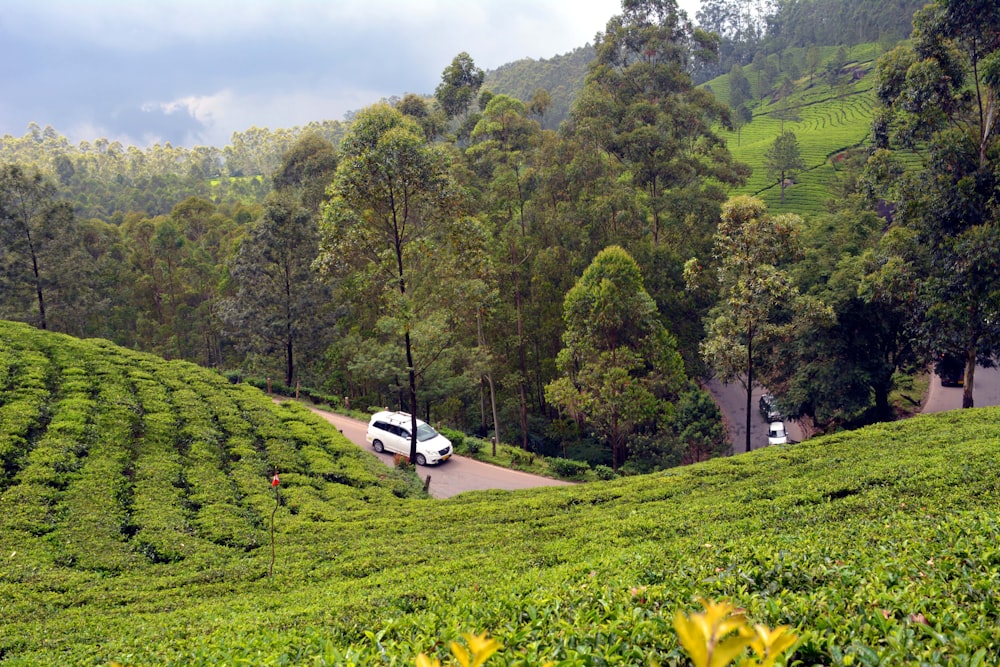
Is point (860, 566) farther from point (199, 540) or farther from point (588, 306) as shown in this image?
point (588, 306)

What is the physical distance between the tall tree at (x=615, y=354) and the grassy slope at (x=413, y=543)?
6.85m

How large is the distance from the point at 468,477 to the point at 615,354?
20.6 ft

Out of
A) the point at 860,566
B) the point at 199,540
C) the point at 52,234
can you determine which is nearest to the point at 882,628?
the point at 860,566

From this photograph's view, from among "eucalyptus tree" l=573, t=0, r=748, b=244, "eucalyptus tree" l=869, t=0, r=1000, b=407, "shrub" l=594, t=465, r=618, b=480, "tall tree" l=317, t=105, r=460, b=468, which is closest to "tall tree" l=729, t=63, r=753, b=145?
"eucalyptus tree" l=573, t=0, r=748, b=244

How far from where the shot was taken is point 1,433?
1160 centimetres

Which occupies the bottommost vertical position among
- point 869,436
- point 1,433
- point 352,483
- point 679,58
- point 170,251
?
point 352,483

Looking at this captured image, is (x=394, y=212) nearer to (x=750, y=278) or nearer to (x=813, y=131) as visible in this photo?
(x=750, y=278)

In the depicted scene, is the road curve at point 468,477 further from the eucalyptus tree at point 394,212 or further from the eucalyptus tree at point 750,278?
the eucalyptus tree at point 750,278

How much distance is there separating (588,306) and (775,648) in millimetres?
19203

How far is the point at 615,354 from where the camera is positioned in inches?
787

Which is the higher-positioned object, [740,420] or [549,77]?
[549,77]

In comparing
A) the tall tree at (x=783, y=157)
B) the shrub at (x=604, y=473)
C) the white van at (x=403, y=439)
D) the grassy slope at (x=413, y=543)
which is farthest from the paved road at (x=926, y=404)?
the tall tree at (x=783, y=157)

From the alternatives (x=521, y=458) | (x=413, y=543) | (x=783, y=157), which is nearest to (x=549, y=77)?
(x=783, y=157)

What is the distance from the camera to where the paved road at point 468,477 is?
17.2 meters
